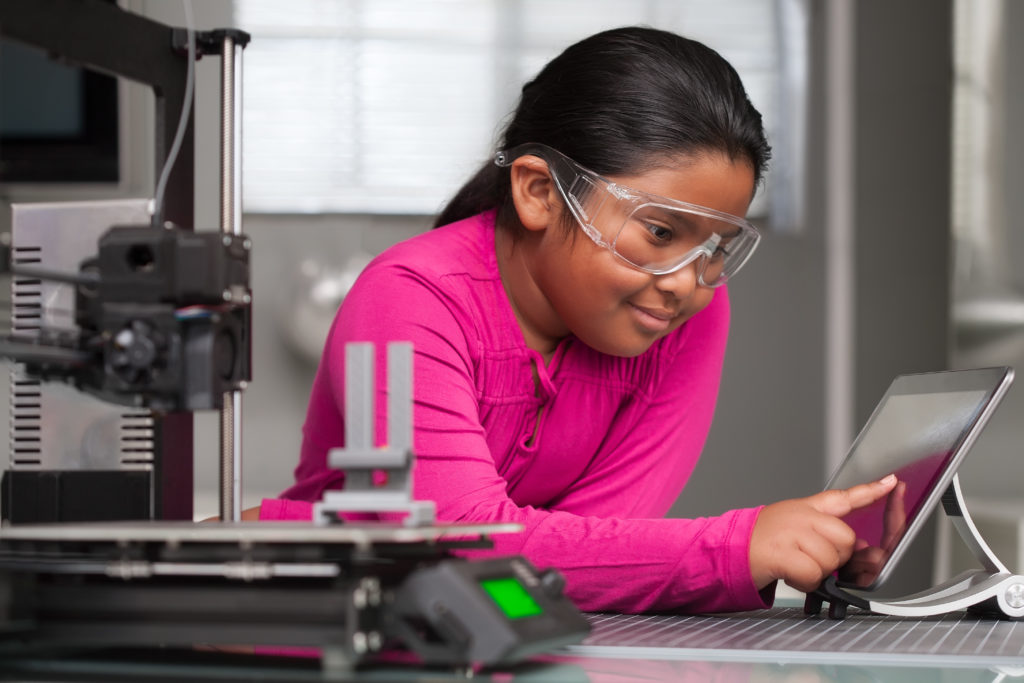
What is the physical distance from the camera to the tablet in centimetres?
102

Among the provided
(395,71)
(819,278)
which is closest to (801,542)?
(819,278)

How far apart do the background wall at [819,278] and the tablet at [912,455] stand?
2.05 metres

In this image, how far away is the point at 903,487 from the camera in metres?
1.07

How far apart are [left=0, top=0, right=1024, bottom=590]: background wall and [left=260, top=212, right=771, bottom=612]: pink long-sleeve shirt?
5.43ft

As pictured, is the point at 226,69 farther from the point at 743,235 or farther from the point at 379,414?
the point at 743,235

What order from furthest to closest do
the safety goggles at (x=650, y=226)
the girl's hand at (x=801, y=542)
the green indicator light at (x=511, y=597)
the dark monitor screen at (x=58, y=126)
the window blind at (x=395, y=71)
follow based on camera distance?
the window blind at (x=395, y=71), the dark monitor screen at (x=58, y=126), the safety goggles at (x=650, y=226), the girl's hand at (x=801, y=542), the green indicator light at (x=511, y=597)

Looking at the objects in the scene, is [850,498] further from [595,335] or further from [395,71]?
[395,71]

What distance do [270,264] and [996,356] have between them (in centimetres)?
191

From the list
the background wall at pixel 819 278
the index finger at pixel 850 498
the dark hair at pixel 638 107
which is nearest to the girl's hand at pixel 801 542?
the index finger at pixel 850 498

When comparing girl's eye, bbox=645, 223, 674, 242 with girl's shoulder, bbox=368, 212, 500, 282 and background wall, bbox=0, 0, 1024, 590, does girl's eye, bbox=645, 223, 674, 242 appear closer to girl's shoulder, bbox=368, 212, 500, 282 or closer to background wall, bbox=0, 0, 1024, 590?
girl's shoulder, bbox=368, 212, 500, 282

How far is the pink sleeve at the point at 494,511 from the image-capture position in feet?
3.44

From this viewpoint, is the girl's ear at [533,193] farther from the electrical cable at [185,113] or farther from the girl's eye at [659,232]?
the electrical cable at [185,113]

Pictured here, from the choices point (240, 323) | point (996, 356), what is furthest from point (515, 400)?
point (996, 356)

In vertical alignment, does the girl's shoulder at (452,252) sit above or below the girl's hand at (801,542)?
above
